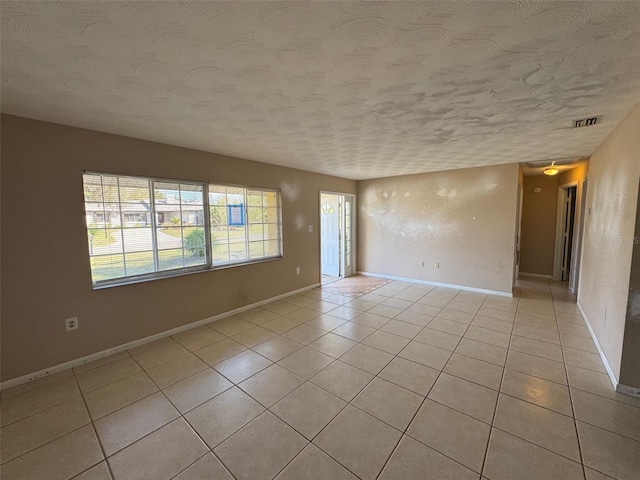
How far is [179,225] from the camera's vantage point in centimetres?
328

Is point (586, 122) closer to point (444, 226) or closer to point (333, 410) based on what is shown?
point (444, 226)

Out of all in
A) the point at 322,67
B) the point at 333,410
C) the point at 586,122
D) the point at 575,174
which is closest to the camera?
the point at 322,67

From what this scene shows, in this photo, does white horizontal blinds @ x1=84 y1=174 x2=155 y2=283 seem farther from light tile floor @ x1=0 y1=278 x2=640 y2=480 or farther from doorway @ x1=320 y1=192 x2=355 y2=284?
doorway @ x1=320 y1=192 x2=355 y2=284

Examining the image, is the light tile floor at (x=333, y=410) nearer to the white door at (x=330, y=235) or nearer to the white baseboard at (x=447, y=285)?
the white baseboard at (x=447, y=285)

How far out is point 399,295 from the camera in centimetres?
474

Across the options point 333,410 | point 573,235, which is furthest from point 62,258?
point 573,235

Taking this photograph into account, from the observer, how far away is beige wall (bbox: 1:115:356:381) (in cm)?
222

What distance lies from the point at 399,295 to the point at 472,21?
4.16 metres

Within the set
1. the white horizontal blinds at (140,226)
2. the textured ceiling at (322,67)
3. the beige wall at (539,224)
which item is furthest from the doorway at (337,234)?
the beige wall at (539,224)

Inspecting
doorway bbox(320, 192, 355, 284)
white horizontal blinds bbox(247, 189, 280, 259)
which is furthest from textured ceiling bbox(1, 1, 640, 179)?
doorway bbox(320, 192, 355, 284)

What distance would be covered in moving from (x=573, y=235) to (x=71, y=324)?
7.64 meters

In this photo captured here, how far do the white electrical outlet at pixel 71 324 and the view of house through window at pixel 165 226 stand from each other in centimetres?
38

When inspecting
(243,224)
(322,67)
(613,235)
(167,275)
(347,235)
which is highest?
(322,67)

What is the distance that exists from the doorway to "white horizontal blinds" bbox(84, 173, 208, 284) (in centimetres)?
319
